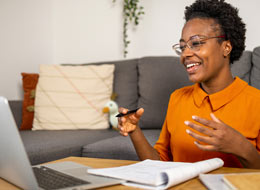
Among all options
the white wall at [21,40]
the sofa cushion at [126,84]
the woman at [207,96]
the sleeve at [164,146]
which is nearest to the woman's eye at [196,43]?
the woman at [207,96]

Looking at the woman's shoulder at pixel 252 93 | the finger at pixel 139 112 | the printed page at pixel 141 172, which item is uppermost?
the woman's shoulder at pixel 252 93

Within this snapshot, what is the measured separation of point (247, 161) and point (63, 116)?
1.62 meters

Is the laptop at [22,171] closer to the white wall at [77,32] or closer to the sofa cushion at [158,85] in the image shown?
the sofa cushion at [158,85]

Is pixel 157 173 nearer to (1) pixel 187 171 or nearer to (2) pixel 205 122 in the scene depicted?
(1) pixel 187 171

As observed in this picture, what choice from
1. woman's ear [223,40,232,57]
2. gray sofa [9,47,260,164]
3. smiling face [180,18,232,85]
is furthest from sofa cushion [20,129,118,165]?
woman's ear [223,40,232,57]

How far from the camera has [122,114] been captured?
0.98m

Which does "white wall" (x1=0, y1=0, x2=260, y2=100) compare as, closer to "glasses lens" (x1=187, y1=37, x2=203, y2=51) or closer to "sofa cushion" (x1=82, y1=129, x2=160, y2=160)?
"sofa cushion" (x1=82, y1=129, x2=160, y2=160)

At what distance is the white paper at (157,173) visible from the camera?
Result: 2.16 feet

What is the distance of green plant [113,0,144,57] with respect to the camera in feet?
9.06

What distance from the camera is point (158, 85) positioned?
90.5 inches

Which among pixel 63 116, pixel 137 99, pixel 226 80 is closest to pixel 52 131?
pixel 63 116

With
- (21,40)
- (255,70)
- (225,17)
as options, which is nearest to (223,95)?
(225,17)

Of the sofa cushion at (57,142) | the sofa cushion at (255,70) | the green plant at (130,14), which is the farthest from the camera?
the green plant at (130,14)

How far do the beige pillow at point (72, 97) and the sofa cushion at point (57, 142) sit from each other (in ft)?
0.37
